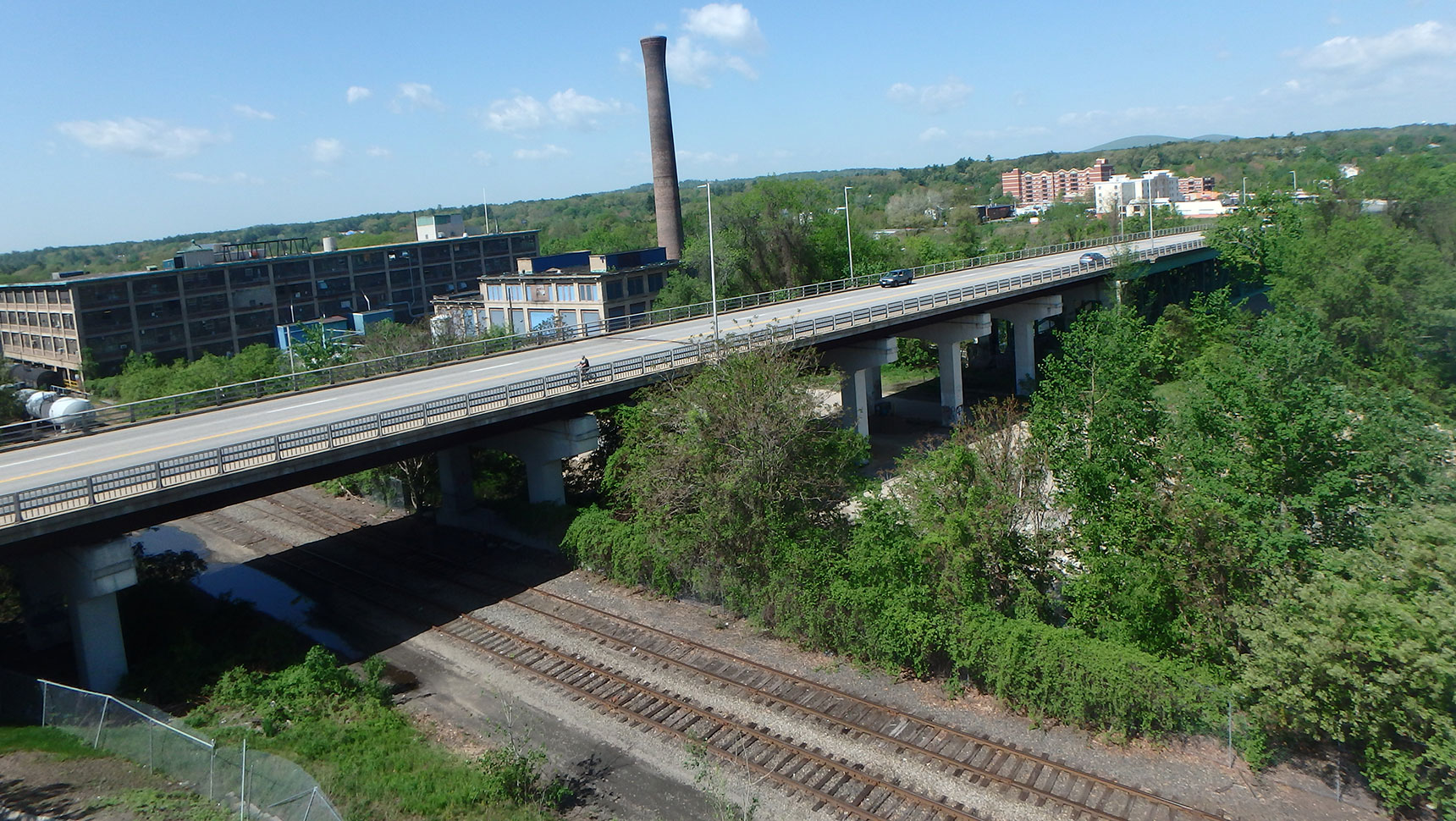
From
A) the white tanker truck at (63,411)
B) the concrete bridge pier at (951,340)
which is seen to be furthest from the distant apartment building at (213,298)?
the concrete bridge pier at (951,340)

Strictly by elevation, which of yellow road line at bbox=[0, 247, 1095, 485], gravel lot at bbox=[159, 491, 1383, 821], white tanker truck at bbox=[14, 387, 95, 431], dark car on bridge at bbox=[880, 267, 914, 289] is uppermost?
dark car on bridge at bbox=[880, 267, 914, 289]

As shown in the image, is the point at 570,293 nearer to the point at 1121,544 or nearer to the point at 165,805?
the point at 1121,544

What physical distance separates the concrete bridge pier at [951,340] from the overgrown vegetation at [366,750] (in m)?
33.9

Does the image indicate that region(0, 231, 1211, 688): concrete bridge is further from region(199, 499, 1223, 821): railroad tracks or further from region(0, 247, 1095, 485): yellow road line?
region(199, 499, 1223, 821): railroad tracks

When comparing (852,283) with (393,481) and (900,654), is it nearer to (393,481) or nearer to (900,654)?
(393,481)

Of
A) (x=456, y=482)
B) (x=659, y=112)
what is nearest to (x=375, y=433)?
(x=456, y=482)

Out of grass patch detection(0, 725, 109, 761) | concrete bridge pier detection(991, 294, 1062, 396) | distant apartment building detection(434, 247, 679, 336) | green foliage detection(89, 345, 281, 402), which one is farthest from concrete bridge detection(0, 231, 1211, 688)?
green foliage detection(89, 345, 281, 402)

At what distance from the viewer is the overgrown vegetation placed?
16062mm

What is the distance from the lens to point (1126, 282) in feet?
210

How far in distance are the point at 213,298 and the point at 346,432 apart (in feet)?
229

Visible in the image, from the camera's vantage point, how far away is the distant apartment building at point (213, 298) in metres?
76.7

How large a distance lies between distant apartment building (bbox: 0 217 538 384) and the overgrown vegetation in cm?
6863

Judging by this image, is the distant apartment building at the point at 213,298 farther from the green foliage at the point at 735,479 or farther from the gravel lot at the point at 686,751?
the green foliage at the point at 735,479

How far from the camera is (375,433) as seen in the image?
24.7 metres
